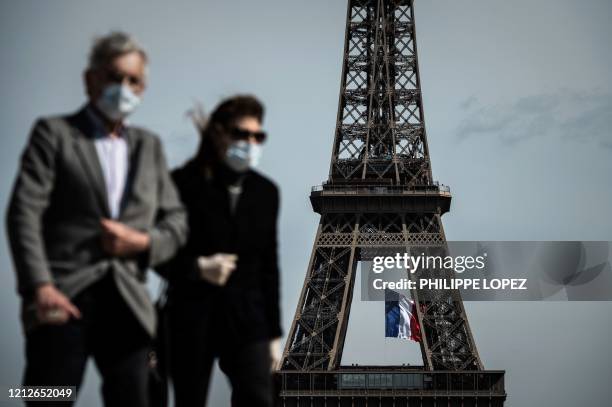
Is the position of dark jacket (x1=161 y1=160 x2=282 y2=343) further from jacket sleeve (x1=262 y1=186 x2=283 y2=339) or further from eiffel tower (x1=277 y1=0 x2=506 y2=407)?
eiffel tower (x1=277 y1=0 x2=506 y2=407)

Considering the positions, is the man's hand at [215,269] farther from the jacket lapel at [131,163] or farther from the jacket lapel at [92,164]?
the jacket lapel at [92,164]

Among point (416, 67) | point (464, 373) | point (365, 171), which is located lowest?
point (464, 373)

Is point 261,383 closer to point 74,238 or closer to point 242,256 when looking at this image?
point 242,256

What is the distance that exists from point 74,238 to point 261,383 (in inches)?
59.4

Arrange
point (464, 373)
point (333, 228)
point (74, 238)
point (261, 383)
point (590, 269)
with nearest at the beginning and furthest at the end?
point (74, 238), point (261, 383), point (590, 269), point (464, 373), point (333, 228)

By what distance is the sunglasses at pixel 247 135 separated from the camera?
24.7 ft

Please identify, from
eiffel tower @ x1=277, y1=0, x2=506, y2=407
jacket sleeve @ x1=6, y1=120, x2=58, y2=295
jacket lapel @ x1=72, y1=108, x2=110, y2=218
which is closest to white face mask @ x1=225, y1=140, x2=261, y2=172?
jacket lapel @ x1=72, y1=108, x2=110, y2=218

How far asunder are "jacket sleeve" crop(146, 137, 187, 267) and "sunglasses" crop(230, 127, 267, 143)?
546 millimetres

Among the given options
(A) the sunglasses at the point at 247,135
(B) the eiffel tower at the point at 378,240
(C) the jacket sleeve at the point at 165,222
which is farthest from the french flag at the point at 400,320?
(C) the jacket sleeve at the point at 165,222

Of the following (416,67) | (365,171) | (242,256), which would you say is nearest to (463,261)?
(365,171)

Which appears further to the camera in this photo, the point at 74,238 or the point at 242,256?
the point at 242,256

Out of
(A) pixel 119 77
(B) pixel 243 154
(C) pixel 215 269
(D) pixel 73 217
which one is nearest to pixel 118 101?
(A) pixel 119 77

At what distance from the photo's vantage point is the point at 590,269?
163 ft

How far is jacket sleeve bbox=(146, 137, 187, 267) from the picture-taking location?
680 cm
